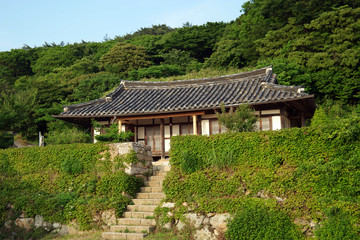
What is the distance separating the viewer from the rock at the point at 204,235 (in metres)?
9.28

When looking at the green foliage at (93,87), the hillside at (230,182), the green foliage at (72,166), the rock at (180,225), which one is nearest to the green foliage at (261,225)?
the hillside at (230,182)

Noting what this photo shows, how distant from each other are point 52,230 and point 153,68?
100 feet

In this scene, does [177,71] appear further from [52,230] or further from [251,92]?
[52,230]

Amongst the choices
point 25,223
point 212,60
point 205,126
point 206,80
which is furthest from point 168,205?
point 212,60

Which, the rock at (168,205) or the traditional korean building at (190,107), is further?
the traditional korean building at (190,107)

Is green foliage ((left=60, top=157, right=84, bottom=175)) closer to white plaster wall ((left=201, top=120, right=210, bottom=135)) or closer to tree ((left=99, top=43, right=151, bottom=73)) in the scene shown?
white plaster wall ((left=201, top=120, right=210, bottom=135))

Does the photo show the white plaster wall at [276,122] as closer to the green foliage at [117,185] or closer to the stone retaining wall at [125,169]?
the stone retaining wall at [125,169]

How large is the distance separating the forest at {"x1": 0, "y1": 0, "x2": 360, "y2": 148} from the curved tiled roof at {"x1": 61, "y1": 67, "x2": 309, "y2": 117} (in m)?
2.25

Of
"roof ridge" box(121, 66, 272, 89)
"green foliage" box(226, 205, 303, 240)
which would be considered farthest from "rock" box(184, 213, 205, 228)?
"roof ridge" box(121, 66, 272, 89)

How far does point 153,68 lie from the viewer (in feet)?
130

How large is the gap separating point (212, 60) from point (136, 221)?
3068 centimetres

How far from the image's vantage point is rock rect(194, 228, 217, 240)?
928cm

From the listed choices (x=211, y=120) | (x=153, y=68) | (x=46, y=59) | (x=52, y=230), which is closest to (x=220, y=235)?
(x=52, y=230)

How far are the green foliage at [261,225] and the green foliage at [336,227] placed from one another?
626mm
